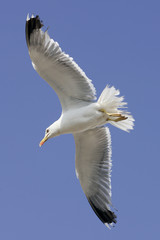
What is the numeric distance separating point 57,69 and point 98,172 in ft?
7.29

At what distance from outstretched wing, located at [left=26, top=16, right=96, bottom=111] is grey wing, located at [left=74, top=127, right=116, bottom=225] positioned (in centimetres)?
96

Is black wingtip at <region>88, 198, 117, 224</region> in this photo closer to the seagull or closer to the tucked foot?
the seagull

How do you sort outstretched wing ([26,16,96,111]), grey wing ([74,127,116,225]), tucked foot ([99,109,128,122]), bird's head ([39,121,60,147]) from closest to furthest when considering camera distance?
outstretched wing ([26,16,96,111]) < tucked foot ([99,109,128,122]) < bird's head ([39,121,60,147]) < grey wing ([74,127,116,225])

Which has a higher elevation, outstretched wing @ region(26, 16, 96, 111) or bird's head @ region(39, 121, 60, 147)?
outstretched wing @ region(26, 16, 96, 111)

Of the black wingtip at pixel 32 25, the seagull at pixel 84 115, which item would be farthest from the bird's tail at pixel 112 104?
the black wingtip at pixel 32 25

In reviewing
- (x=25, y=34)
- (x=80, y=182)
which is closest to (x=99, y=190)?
(x=80, y=182)

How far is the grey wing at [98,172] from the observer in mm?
9414

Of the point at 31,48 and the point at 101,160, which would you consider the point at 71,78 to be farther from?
the point at 101,160

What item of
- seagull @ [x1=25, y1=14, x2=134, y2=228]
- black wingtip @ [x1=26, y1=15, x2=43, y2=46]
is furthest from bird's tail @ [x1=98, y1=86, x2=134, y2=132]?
black wingtip @ [x1=26, y1=15, x2=43, y2=46]

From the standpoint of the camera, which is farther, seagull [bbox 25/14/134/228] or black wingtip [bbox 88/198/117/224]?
black wingtip [bbox 88/198/117/224]

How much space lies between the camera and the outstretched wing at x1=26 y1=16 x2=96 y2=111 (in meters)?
8.19

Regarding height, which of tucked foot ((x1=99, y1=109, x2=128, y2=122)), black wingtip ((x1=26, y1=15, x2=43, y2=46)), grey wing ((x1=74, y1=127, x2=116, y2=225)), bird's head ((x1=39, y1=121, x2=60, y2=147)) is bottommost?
grey wing ((x1=74, y1=127, x2=116, y2=225))

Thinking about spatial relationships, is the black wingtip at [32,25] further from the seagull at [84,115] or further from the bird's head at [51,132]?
the bird's head at [51,132]

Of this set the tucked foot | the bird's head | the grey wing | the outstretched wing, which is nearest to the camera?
the outstretched wing
